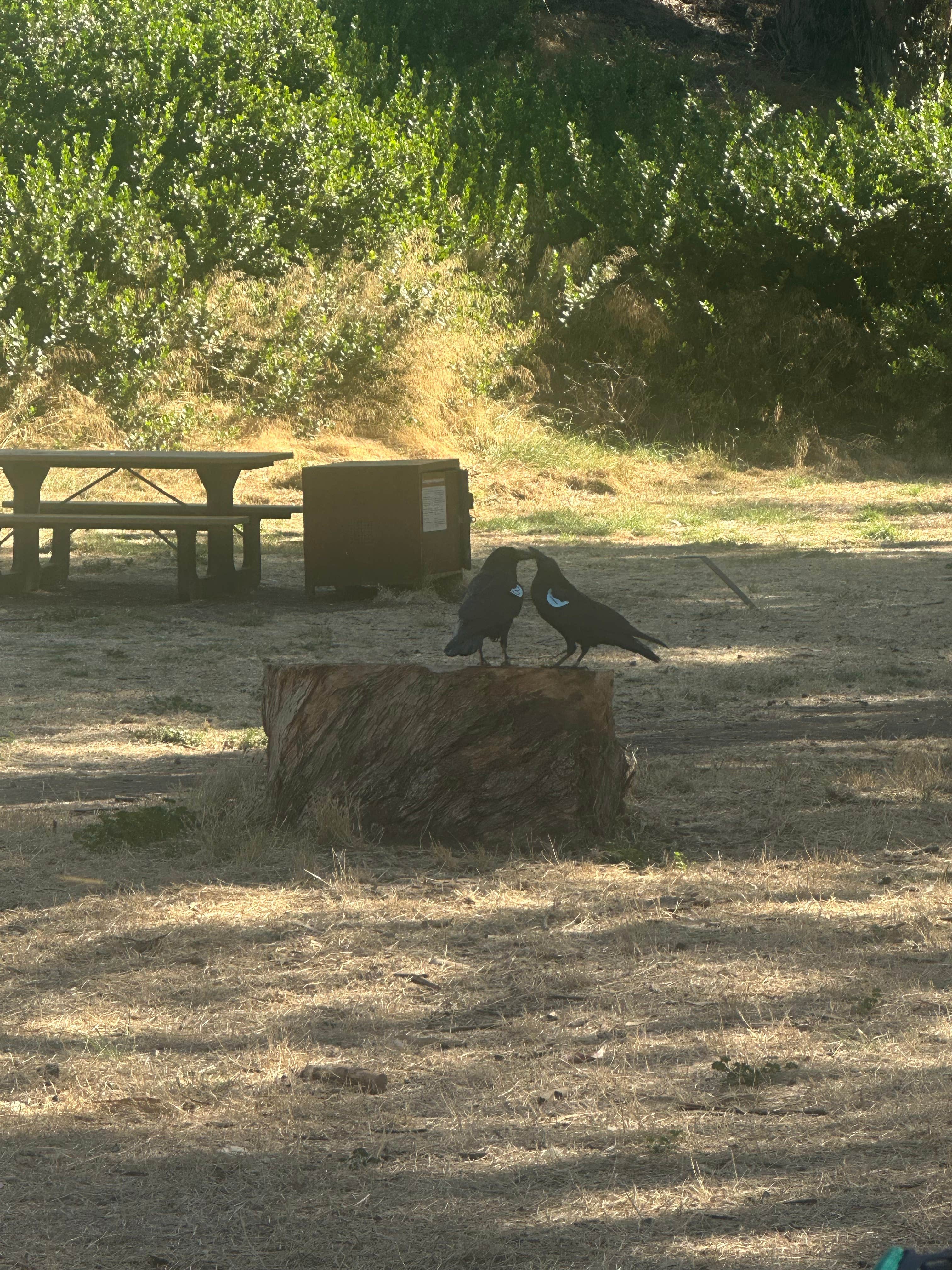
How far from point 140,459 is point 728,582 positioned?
12.2 feet

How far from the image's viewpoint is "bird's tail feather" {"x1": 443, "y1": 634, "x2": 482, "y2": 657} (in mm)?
4910

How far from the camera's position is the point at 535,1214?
98.9 inches

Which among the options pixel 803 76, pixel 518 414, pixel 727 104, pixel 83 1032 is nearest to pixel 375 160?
pixel 518 414

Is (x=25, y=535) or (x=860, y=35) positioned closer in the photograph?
(x=25, y=535)

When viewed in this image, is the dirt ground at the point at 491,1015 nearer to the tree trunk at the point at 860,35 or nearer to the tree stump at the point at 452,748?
the tree stump at the point at 452,748

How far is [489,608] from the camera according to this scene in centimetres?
499

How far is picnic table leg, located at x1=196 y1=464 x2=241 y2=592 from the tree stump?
15.6 feet

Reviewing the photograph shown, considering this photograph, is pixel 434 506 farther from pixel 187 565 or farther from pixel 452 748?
pixel 452 748

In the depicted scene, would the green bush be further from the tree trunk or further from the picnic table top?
the picnic table top

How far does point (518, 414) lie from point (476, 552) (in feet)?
21.3

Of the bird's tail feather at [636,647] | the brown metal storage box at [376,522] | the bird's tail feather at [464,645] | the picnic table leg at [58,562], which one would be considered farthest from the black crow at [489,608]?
the picnic table leg at [58,562]

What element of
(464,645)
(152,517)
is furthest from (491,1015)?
(152,517)

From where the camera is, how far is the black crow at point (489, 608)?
495 centimetres

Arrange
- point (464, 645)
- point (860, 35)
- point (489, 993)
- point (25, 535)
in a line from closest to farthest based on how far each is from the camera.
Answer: point (489, 993) → point (464, 645) → point (25, 535) → point (860, 35)
